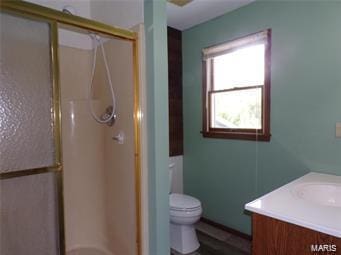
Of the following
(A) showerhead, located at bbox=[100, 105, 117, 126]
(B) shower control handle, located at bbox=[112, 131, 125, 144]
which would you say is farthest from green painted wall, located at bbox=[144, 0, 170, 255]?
(A) showerhead, located at bbox=[100, 105, 117, 126]

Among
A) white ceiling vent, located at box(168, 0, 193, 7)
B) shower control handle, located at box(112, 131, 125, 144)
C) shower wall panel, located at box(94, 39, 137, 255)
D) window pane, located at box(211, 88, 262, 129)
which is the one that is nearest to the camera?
shower wall panel, located at box(94, 39, 137, 255)

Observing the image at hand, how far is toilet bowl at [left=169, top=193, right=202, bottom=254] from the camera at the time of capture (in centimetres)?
222

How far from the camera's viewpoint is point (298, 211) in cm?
112

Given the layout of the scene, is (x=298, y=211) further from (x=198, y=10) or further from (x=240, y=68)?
(x=198, y=10)

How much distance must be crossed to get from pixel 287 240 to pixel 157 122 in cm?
99

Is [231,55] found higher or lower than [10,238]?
higher

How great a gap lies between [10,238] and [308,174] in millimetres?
2113

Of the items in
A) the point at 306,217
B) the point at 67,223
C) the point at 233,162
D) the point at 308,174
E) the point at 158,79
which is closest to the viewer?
the point at 306,217

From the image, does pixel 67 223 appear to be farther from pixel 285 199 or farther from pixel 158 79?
pixel 285 199

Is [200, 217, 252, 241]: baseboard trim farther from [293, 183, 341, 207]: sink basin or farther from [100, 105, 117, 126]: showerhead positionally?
[100, 105, 117, 126]: showerhead

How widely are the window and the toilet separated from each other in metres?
0.83

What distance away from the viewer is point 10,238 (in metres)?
1.36

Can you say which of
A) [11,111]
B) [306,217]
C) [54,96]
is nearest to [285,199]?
[306,217]

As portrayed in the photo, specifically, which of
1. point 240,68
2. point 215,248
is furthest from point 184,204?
point 240,68
